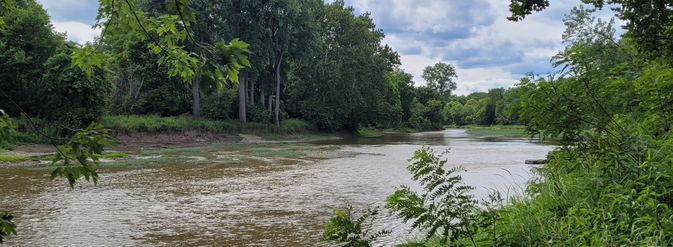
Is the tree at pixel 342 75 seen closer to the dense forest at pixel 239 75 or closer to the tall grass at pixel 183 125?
the dense forest at pixel 239 75

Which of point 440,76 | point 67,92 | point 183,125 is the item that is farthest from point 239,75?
point 440,76

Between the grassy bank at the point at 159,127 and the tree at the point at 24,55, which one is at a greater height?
the tree at the point at 24,55

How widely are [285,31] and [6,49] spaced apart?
19551 mm

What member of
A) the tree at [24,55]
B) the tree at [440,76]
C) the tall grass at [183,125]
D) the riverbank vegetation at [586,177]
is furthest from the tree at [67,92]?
the tree at [440,76]

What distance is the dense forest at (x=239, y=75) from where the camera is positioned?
23.3 metres

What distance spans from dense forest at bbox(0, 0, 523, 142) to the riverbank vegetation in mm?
743

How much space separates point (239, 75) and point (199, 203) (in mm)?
23414

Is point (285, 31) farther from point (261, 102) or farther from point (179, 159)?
point (179, 159)

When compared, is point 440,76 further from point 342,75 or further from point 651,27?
point 651,27

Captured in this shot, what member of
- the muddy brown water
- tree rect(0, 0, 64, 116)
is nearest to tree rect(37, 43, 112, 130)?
tree rect(0, 0, 64, 116)

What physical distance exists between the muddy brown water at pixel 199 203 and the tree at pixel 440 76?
347 feet

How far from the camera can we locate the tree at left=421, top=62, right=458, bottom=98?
11781 centimetres

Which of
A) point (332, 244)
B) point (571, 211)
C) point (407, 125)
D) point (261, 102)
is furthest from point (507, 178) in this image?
point (407, 125)

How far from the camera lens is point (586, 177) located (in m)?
4.23
